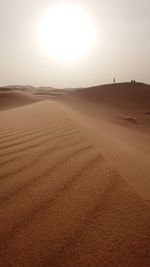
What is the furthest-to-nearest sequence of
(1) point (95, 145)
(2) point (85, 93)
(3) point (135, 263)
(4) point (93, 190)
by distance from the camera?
1. (2) point (85, 93)
2. (1) point (95, 145)
3. (4) point (93, 190)
4. (3) point (135, 263)

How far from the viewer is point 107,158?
2146 mm

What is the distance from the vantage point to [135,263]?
3.46 ft

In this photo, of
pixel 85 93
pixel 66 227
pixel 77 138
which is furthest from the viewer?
pixel 85 93

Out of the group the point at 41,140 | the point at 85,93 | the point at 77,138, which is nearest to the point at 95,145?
the point at 77,138

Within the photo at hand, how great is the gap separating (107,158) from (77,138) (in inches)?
26.4

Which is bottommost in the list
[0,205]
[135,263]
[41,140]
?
[135,263]

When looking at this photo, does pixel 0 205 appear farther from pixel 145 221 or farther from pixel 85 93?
pixel 85 93

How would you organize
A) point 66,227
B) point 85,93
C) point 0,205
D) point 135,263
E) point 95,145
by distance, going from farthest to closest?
1. point 85,93
2. point 95,145
3. point 0,205
4. point 66,227
5. point 135,263

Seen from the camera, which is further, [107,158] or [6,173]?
[107,158]

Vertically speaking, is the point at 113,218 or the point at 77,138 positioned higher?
the point at 77,138

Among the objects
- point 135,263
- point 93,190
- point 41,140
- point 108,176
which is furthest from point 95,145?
point 135,263

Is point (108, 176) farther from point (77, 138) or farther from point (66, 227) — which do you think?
point (77, 138)

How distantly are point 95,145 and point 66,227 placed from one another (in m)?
1.35

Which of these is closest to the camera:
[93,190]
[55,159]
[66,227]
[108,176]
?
[66,227]
